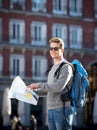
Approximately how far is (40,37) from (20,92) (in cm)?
2968

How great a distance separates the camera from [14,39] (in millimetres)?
33719

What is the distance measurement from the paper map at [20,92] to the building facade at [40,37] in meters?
27.6

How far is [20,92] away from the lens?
4.94 meters

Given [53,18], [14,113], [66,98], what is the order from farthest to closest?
[53,18] → [14,113] → [66,98]

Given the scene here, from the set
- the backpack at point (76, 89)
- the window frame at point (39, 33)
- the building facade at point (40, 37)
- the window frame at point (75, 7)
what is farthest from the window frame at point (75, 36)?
the backpack at point (76, 89)

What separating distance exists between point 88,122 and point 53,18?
328 inches

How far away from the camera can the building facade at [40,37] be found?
33281 mm

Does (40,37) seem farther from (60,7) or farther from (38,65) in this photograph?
(60,7)

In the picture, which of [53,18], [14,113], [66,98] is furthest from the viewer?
[53,18]

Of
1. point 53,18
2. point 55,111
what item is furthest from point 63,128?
point 53,18

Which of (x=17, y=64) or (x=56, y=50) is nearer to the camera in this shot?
(x=56, y=50)

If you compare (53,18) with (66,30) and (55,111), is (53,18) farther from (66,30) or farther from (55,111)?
(55,111)

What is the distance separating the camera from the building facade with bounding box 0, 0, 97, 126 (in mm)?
33281

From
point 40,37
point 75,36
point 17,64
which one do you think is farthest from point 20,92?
point 75,36
